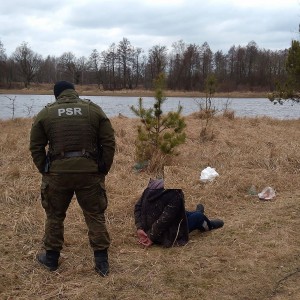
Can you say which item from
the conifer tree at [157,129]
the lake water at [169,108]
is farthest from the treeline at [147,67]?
the conifer tree at [157,129]

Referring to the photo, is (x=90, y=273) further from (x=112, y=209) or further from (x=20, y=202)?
(x=20, y=202)

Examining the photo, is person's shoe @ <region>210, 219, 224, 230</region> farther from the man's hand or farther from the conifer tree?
the conifer tree

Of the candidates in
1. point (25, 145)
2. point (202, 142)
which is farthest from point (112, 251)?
point (202, 142)

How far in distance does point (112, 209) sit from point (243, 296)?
222 cm

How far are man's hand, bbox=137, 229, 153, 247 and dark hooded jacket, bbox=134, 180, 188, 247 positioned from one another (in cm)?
3

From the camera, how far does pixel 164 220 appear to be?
13.4ft

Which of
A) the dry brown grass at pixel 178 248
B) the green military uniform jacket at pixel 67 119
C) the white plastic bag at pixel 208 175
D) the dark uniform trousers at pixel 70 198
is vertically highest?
the green military uniform jacket at pixel 67 119

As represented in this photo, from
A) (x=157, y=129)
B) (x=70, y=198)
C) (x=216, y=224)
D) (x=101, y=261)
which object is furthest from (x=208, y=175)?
(x=70, y=198)

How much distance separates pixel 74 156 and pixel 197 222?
1.79 meters

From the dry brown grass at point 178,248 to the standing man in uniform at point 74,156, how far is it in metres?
0.35

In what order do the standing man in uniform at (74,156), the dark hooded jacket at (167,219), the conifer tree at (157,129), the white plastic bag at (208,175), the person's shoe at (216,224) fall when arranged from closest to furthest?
the standing man in uniform at (74,156) < the dark hooded jacket at (167,219) < the person's shoe at (216,224) < the white plastic bag at (208,175) < the conifer tree at (157,129)

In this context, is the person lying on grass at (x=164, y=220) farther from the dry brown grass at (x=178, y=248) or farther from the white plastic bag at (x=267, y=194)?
the white plastic bag at (x=267, y=194)

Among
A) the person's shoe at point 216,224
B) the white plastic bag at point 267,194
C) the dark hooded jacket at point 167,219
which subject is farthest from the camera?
the white plastic bag at point 267,194

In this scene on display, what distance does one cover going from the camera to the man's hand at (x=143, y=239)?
4.10 metres
